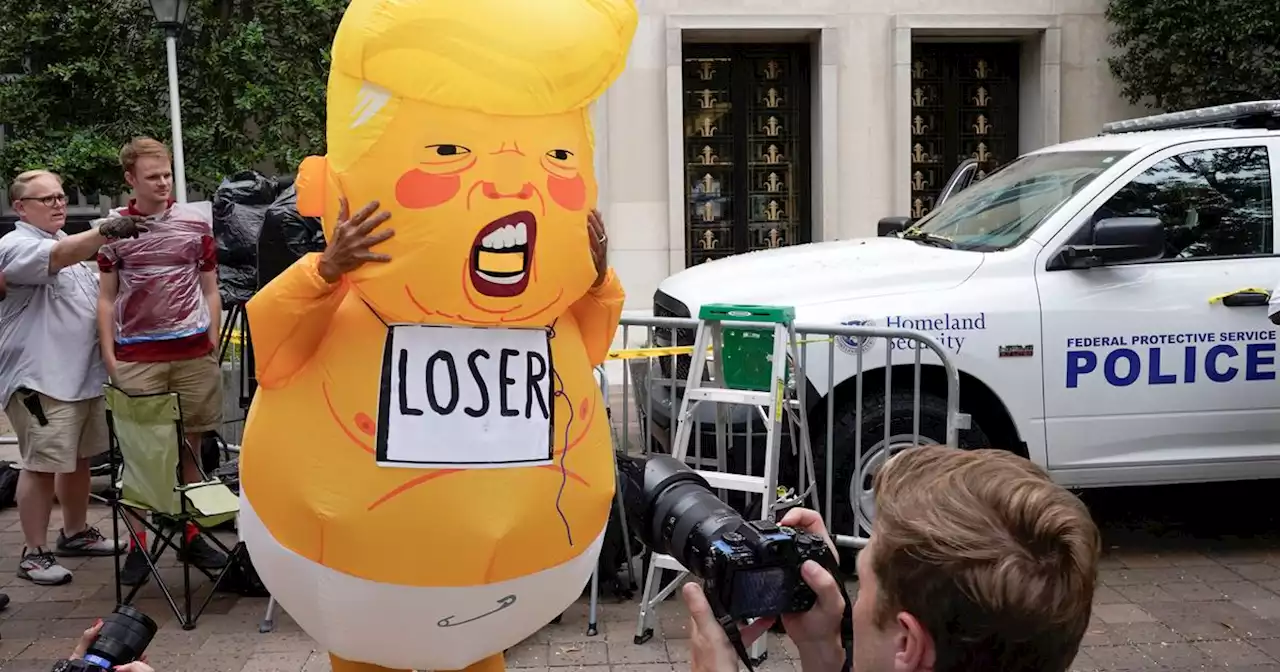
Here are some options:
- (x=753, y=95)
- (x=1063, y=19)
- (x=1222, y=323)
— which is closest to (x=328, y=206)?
(x=1222, y=323)

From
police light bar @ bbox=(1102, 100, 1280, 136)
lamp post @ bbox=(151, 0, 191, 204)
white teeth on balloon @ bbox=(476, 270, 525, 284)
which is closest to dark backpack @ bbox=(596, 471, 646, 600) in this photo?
white teeth on balloon @ bbox=(476, 270, 525, 284)

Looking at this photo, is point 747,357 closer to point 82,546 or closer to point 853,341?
point 853,341

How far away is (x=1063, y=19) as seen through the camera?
11859mm

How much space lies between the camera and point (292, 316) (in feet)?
7.98

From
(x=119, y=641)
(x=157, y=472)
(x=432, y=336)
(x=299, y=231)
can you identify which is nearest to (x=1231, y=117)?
(x=299, y=231)

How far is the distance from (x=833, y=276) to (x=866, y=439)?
0.82 metres

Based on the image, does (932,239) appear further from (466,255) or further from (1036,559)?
(1036,559)

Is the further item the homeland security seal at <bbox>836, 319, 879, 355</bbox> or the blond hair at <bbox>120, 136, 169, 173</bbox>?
the homeland security seal at <bbox>836, 319, 879, 355</bbox>

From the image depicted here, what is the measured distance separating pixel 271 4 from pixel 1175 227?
891 cm

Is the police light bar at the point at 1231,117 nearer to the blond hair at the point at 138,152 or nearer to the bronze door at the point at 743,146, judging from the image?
the blond hair at the point at 138,152

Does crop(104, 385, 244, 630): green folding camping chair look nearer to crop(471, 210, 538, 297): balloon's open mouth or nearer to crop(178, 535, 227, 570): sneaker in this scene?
crop(178, 535, 227, 570): sneaker

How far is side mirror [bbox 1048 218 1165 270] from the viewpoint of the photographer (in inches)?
205

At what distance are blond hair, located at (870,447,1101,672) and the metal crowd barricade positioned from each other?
10.7ft

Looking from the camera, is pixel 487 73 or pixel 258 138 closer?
pixel 487 73
